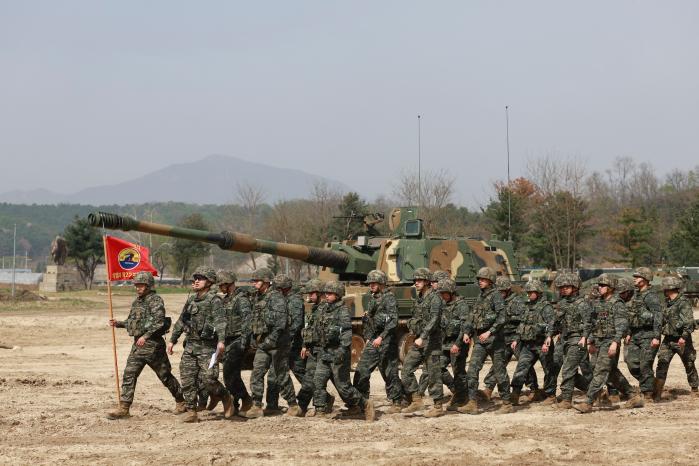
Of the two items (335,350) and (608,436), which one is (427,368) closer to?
(335,350)

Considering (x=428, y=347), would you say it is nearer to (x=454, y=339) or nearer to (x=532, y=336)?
(x=454, y=339)

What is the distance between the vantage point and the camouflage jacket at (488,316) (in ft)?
38.8

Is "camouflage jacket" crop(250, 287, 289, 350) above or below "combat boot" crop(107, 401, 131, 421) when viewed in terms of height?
above

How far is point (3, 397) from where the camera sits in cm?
1298

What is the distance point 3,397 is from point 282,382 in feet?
14.5

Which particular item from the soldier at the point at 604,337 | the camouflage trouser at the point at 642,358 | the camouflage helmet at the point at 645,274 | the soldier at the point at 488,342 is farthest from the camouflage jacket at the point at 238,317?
the camouflage helmet at the point at 645,274

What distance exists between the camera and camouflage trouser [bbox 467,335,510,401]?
1172cm

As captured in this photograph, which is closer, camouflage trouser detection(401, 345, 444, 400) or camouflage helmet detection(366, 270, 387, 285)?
camouflage trouser detection(401, 345, 444, 400)

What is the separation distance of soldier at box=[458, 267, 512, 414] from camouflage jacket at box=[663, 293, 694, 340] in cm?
253

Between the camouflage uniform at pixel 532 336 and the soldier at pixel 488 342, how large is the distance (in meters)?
0.34

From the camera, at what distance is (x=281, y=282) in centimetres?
1156

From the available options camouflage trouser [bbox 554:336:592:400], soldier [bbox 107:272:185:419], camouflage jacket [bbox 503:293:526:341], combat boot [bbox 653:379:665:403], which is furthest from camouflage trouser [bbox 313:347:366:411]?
combat boot [bbox 653:379:665:403]

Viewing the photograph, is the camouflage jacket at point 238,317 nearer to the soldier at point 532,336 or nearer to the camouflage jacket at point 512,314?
the camouflage jacket at point 512,314

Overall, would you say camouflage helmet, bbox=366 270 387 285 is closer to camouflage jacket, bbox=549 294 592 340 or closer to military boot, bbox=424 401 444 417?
military boot, bbox=424 401 444 417
